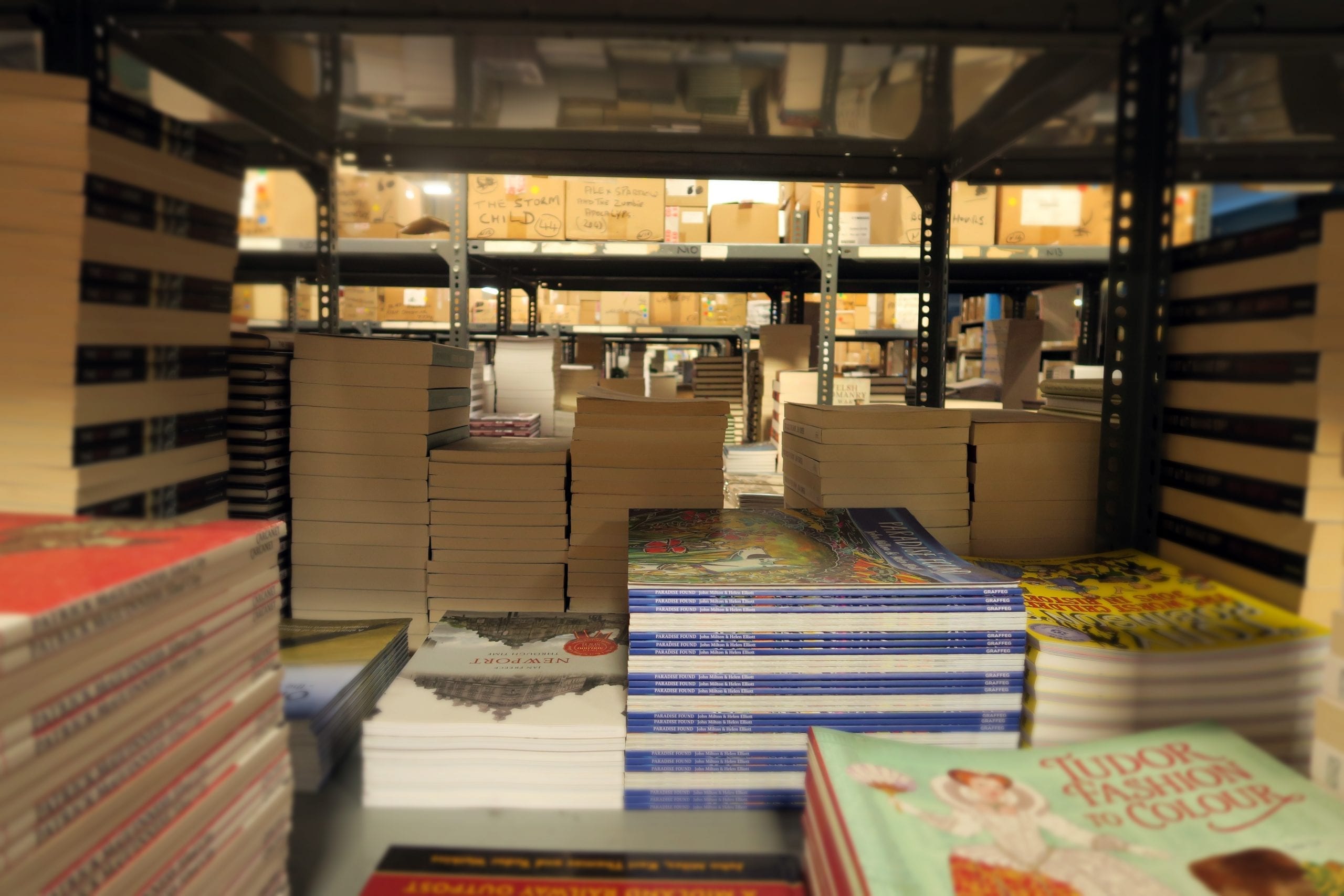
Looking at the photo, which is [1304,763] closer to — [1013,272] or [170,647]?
[170,647]

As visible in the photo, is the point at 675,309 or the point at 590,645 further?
the point at 675,309

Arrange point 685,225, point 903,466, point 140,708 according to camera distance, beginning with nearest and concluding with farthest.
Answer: point 140,708
point 903,466
point 685,225

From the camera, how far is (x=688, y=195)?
243 centimetres

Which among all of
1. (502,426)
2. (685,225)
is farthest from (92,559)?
(685,225)

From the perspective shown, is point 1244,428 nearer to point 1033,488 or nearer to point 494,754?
point 1033,488

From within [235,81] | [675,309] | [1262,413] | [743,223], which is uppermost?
[743,223]

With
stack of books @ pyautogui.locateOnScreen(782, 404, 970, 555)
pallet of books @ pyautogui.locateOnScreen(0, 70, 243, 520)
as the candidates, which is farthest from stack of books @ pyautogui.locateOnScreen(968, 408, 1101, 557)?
pallet of books @ pyautogui.locateOnScreen(0, 70, 243, 520)

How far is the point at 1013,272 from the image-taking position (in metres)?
2.66

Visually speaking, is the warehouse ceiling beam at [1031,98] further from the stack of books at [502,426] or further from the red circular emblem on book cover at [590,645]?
the stack of books at [502,426]

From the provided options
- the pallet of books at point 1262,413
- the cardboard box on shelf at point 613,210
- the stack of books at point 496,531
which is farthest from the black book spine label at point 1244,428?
the cardboard box on shelf at point 613,210

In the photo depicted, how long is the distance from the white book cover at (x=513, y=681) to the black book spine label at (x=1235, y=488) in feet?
1.88

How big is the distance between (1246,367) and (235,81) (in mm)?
1099

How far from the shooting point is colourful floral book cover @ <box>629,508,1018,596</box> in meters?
0.63

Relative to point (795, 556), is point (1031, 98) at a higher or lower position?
higher
